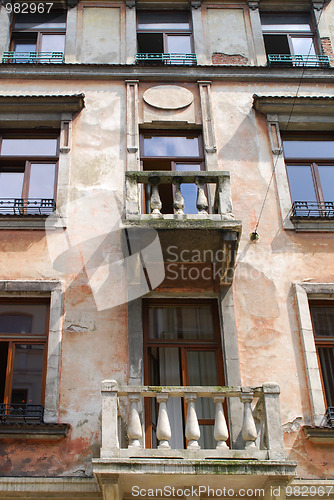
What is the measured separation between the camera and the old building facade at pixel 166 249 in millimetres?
8828

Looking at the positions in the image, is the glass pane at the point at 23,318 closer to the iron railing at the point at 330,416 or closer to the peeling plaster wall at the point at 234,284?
the peeling plaster wall at the point at 234,284

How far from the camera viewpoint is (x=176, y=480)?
833cm

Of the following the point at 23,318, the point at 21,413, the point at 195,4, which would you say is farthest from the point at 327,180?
the point at 21,413

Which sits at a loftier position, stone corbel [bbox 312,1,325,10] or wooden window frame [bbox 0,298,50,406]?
stone corbel [bbox 312,1,325,10]

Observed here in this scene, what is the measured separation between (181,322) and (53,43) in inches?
271

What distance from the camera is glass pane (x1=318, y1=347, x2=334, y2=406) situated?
1009 cm

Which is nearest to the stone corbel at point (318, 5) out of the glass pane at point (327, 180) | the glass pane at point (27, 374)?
the glass pane at point (327, 180)

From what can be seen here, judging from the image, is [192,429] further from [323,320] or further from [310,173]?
[310,173]

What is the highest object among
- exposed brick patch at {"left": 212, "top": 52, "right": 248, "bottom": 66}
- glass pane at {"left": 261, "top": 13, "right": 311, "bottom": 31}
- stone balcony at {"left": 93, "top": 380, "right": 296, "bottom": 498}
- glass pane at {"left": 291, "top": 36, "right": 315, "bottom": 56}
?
glass pane at {"left": 261, "top": 13, "right": 311, "bottom": 31}

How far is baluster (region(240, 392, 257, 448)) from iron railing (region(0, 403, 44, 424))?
9.61ft

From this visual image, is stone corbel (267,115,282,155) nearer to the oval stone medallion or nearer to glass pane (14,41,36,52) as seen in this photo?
the oval stone medallion

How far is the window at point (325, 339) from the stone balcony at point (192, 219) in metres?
1.54

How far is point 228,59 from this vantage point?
13.7 metres

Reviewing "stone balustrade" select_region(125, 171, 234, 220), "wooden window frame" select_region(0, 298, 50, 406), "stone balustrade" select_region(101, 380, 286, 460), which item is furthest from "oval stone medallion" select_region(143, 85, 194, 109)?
"stone balustrade" select_region(101, 380, 286, 460)
